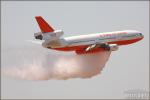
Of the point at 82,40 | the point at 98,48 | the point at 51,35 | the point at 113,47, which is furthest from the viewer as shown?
the point at 113,47

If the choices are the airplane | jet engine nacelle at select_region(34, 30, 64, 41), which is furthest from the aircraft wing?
jet engine nacelle at select_region(34, 30, 64, 41)

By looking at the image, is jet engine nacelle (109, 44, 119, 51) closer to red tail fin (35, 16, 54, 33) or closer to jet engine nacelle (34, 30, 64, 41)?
jet engine nacelle (34, 30, 64, 41)

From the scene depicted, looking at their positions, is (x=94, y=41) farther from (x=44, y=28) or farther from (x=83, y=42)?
(x=44, y=28)

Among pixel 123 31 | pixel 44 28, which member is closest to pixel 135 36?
pixel 123 31

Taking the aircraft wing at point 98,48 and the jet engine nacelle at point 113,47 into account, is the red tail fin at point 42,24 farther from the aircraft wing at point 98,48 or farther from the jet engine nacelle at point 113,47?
the jet engine nacelle at point 113,47

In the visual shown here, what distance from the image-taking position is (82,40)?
15738 centimetres

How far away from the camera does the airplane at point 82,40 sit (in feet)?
504

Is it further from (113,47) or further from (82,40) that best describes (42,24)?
(113,47)

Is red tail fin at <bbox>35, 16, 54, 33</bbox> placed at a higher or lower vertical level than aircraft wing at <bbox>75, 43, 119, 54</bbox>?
higher

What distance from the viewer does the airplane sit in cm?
15375

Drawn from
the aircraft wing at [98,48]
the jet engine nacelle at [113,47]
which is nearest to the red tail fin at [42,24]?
the aircraft wing at [98,48]

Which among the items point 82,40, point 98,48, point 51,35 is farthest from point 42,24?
point 98,48

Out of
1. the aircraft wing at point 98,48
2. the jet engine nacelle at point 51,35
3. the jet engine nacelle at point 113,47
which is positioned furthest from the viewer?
the jet engine nacelle at point 113,47

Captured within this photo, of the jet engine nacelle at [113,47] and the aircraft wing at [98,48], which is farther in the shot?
the jet engine nacelle at [113,47]
